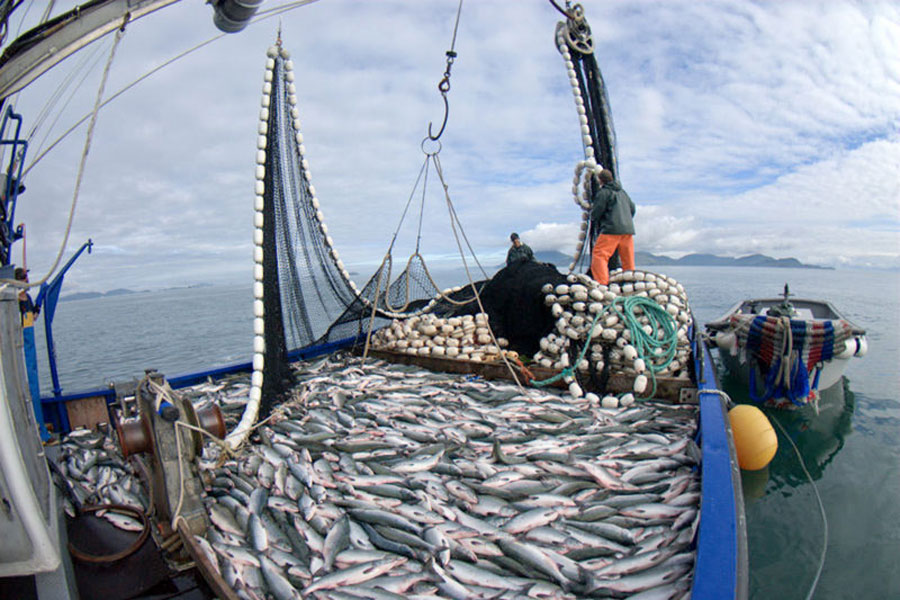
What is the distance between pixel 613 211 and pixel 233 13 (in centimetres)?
603

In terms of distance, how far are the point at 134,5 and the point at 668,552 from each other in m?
6.46

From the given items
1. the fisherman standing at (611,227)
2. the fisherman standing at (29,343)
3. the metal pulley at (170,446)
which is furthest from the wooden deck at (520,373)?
the fisherman standing at (29,343)

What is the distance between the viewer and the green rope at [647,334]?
19.2 feet

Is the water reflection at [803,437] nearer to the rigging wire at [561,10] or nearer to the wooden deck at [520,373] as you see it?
the wooden deck at [520,373]

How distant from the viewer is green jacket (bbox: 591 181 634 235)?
27.5ft

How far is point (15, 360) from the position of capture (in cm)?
316

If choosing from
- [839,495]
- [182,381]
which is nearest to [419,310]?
[182,381]

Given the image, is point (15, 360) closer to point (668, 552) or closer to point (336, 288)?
point (668, 552)

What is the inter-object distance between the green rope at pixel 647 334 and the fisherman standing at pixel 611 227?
86.1 inches

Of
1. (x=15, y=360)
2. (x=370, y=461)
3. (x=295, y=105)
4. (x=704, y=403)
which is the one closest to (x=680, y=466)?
(x=704, y=403)

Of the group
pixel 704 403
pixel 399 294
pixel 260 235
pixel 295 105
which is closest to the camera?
pixel 704 403

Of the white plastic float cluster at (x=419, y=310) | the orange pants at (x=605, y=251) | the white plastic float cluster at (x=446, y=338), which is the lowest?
the white plastic float cluster at (x=446, y=338)

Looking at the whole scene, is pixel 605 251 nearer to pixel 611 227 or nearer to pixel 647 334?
pixel 611 227

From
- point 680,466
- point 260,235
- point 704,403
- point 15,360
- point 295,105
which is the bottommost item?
point 680,466
